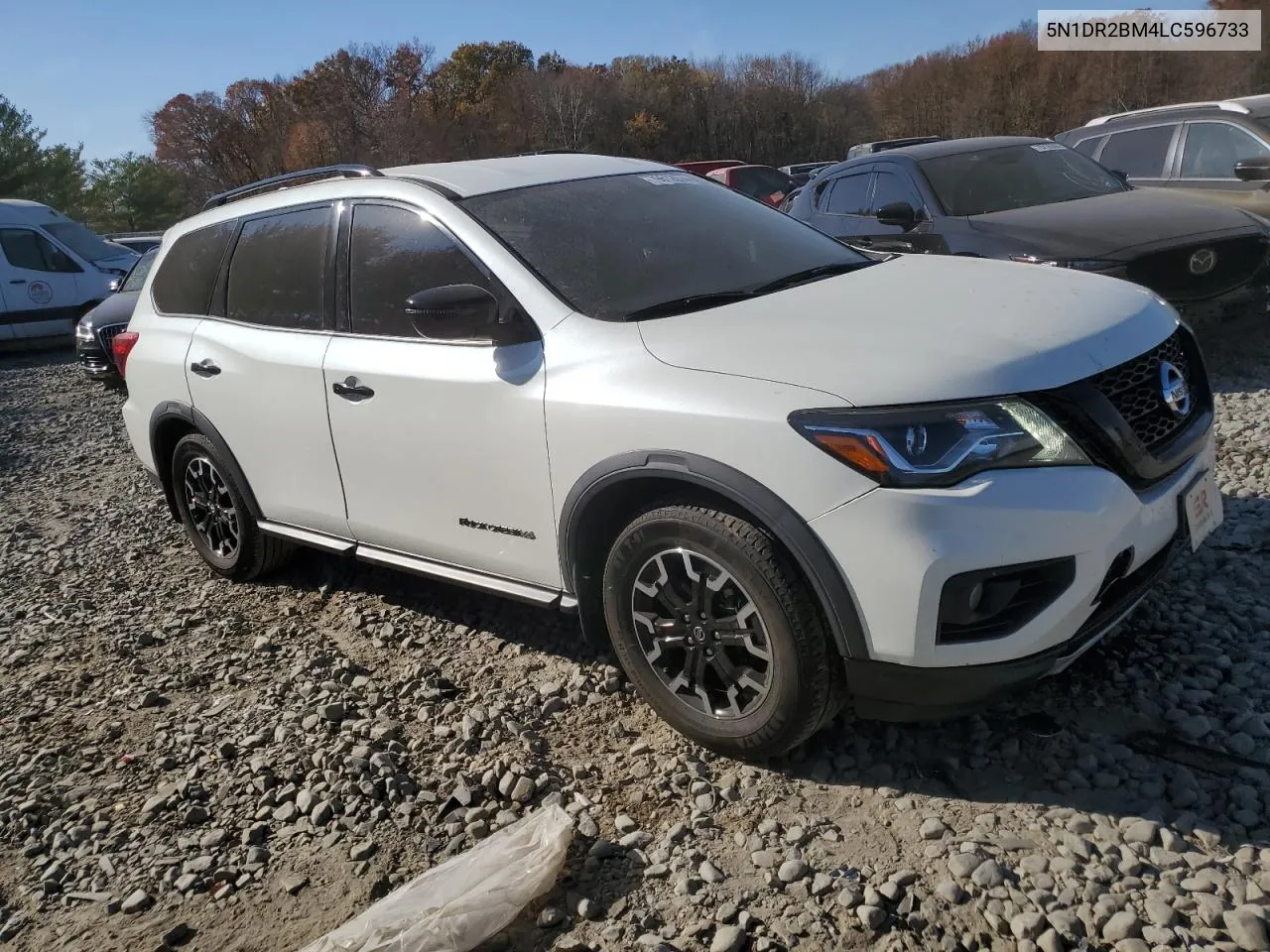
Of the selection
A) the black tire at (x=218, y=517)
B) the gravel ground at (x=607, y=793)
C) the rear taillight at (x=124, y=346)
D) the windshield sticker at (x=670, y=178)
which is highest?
the windshield sticker at (x=670, y=178)

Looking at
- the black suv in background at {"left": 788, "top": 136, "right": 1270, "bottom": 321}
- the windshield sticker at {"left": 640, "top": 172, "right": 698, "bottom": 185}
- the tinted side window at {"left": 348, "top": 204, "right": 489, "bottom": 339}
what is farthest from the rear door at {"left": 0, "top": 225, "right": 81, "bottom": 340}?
the windshield sticker at {"left": 640, "top": 172, "right": 698, "bottom": 185}

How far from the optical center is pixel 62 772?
346 cm

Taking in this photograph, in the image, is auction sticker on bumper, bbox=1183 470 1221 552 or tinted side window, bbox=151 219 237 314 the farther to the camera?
tinted side window, bbox=151 219 237 314

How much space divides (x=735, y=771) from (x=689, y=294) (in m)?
1.52

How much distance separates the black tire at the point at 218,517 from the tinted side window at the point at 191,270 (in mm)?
645

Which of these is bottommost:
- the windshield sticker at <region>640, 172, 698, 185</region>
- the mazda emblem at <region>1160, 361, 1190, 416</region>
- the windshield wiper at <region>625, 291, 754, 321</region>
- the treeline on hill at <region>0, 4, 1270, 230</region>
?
the mazda emblem at <region>1160, 361, 1190, 416</region>

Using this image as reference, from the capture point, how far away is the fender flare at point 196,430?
175 inches

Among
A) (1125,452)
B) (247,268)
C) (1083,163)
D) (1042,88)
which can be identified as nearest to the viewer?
(1125,452)

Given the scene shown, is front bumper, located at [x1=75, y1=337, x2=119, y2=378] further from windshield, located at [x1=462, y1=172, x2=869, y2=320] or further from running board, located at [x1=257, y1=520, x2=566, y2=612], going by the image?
windshield, located at [x1=462, y1=172, x2=869, y2=320]

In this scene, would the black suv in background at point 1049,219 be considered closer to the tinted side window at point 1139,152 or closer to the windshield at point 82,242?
the tinted side window at point 1139,152

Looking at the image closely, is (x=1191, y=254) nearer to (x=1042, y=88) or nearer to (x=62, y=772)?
(x=62, y=772)

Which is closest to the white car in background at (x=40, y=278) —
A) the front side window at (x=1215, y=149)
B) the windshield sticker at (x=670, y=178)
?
the windshield sticker at (x=670, y=178)

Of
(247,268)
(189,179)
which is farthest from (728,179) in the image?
(189,179)

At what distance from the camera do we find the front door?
3.18 m
